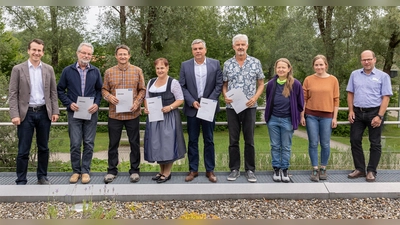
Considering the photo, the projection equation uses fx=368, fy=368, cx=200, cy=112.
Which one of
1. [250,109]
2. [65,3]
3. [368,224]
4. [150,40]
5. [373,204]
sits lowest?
[373,204]

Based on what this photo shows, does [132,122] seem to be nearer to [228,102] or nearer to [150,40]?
[228,102]

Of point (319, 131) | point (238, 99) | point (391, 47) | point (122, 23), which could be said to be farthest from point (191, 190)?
point (391, 47)

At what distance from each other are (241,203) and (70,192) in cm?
208

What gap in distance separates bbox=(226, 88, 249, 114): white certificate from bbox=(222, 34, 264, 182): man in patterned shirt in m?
0.05

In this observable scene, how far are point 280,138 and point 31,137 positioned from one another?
127 inches

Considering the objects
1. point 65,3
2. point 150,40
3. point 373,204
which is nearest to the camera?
point 65,3

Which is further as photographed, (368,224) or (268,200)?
(268,200)

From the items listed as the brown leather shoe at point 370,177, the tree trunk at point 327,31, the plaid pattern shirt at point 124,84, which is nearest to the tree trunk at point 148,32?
the tree trunk at point 327,31

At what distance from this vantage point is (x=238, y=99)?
4738 mm

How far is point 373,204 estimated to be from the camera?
4.34 m

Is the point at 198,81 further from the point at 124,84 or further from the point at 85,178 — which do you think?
the point at 85,178

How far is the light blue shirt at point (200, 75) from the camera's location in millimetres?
4758

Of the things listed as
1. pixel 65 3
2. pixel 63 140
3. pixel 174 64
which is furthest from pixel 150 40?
pixel 65 3

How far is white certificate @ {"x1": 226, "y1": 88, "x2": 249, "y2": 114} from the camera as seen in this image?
15.4ft
